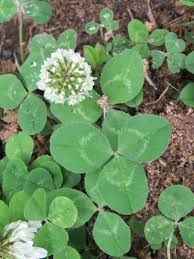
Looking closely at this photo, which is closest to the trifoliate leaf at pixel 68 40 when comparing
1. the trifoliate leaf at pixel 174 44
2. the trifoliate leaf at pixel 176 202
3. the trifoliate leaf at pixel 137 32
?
the trifoliate leaf at pixel 137 32

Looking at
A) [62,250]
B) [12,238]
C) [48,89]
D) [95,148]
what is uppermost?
[48,89]

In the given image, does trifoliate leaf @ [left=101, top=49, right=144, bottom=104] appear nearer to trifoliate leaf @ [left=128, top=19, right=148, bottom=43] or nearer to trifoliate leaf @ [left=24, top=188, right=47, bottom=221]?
trifoliate leaf @ [left=128, top=19, right=148, bottom=43]

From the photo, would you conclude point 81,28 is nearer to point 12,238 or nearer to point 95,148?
point 95,148

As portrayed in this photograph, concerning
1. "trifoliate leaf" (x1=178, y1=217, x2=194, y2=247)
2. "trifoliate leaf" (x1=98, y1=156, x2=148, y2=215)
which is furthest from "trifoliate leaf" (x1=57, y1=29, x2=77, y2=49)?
"trifoliate leaf" (x1=178, y1=217, x2=194, y2=247)

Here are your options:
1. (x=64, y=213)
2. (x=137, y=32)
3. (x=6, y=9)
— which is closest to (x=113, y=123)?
(x=64, y=213)

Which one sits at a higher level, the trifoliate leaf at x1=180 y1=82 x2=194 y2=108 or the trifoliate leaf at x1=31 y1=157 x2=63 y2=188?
the trifoliate leaf at x1=180 y1=82 x2=194 y2=108

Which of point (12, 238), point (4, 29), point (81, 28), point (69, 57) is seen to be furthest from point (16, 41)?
point (12, 238)
